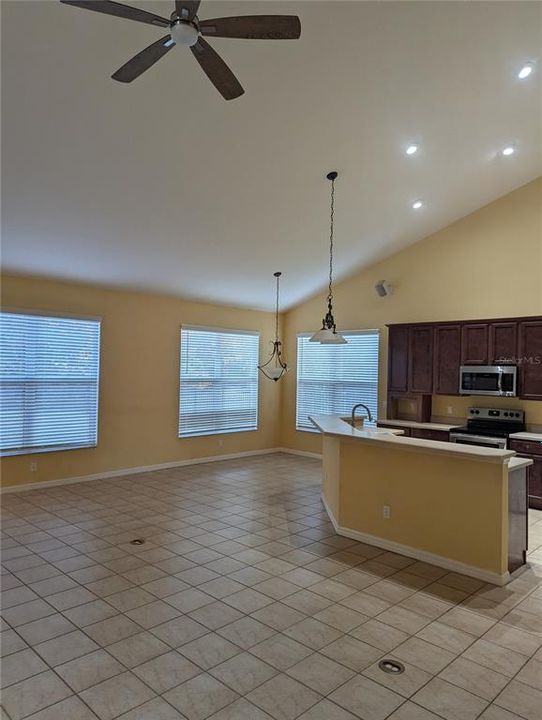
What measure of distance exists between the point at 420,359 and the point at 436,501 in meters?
3.27

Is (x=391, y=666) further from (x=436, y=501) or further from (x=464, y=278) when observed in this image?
(x=464, y=278)

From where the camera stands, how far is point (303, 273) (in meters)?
7.49

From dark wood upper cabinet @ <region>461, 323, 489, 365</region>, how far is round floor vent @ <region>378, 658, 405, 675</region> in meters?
4.44

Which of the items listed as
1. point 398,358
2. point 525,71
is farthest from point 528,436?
point 525,71

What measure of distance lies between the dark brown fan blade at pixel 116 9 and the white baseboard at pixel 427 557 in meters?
3.95

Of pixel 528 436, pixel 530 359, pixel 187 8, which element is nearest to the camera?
pixel 187 8

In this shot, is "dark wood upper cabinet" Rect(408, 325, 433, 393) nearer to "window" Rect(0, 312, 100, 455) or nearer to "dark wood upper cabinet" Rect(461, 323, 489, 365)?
"dark wood upper cabinet" Rect(461, 323, 489, 365)

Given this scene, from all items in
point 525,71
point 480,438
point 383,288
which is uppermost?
point 525,71

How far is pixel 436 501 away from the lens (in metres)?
3.88

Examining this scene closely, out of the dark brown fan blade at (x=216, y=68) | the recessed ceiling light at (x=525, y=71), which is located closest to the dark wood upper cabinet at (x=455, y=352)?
the recessed ceiling light at (x=525, y=71)

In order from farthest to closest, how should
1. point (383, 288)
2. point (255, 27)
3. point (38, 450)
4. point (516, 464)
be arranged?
point (383, 288) < point (38, 450) < point (516, 464) < point (255, 27)

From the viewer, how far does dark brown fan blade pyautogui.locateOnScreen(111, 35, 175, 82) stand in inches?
87.2

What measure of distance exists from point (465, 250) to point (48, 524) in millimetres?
6141
